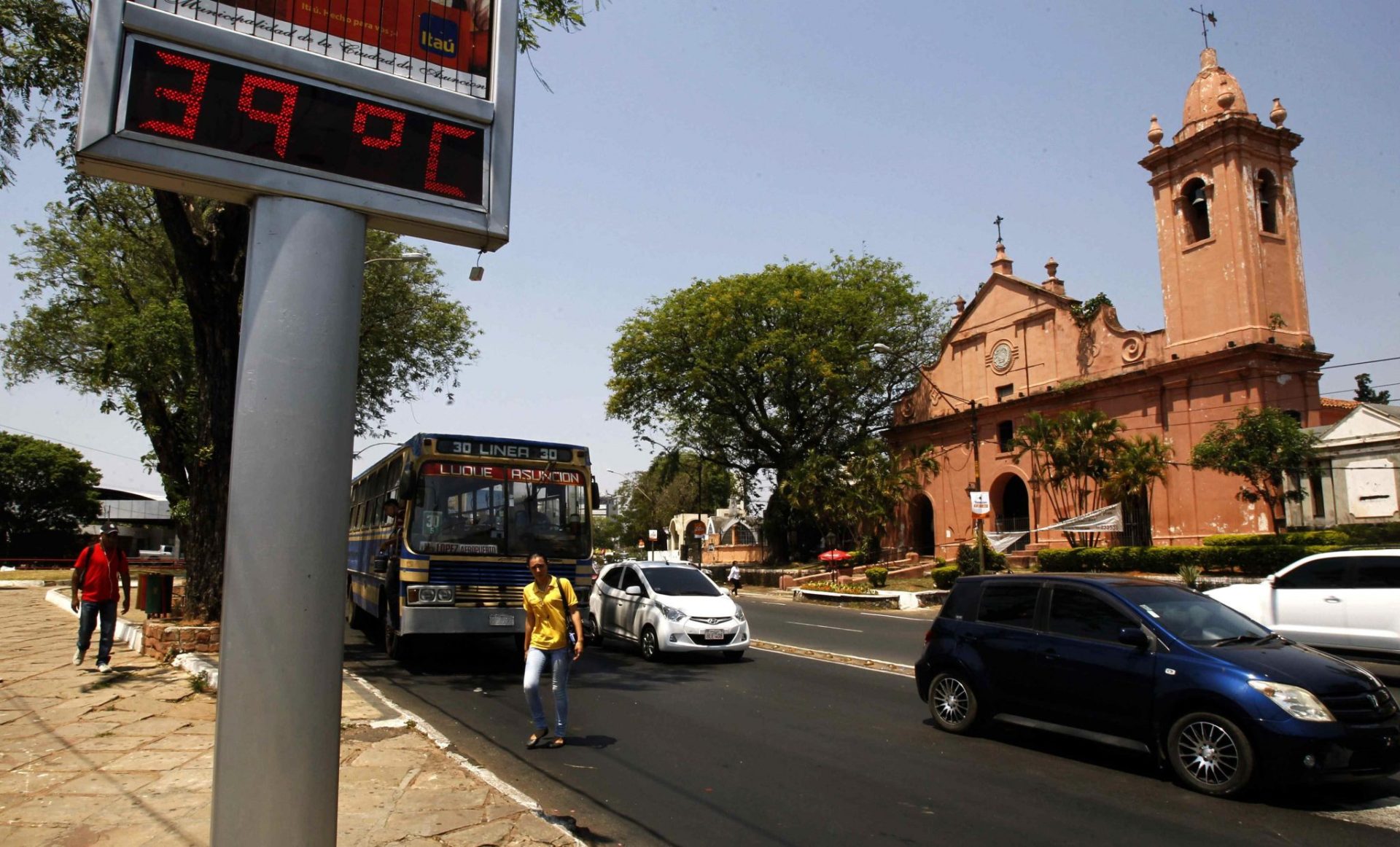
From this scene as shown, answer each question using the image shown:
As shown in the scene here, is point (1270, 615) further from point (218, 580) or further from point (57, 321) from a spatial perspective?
point (57, 321)

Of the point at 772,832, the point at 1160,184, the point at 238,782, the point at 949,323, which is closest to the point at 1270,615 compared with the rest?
the point at 772,832

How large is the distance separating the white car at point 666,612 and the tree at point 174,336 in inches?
222

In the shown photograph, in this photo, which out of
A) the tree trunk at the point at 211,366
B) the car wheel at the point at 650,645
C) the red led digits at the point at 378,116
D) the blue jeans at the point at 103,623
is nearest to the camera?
the red led digits at the point at 378,116

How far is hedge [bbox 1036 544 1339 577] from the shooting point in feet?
83.5

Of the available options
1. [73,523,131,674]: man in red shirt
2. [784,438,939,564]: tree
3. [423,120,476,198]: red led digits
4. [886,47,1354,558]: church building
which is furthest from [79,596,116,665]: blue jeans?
[784,438,939,564]: tree

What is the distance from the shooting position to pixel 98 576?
11102mm

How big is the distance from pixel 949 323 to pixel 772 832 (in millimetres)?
44154

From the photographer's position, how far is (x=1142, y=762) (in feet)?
24.6

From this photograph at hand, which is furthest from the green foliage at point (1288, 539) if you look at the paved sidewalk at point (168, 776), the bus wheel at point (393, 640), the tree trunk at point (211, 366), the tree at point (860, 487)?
the tree trunk at point (211, 366)

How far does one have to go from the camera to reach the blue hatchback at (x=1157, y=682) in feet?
20.5

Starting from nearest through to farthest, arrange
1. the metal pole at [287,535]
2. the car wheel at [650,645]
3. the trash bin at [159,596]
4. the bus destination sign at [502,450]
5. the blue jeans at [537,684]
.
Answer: the metal pole at [287,535], the blue jeans at [537,684], the bus destination sign at [502,450], the trash bin at [159,596], the car wheel at [650,645]

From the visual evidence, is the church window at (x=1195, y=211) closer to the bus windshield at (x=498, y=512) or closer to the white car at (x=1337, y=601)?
the white car at (x=1337, y=601)

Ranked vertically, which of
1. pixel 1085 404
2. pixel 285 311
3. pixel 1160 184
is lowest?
pixel 285 311

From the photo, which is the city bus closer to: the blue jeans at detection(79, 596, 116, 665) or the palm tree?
the blue jeans at detection(79, 596, 116, 665)
